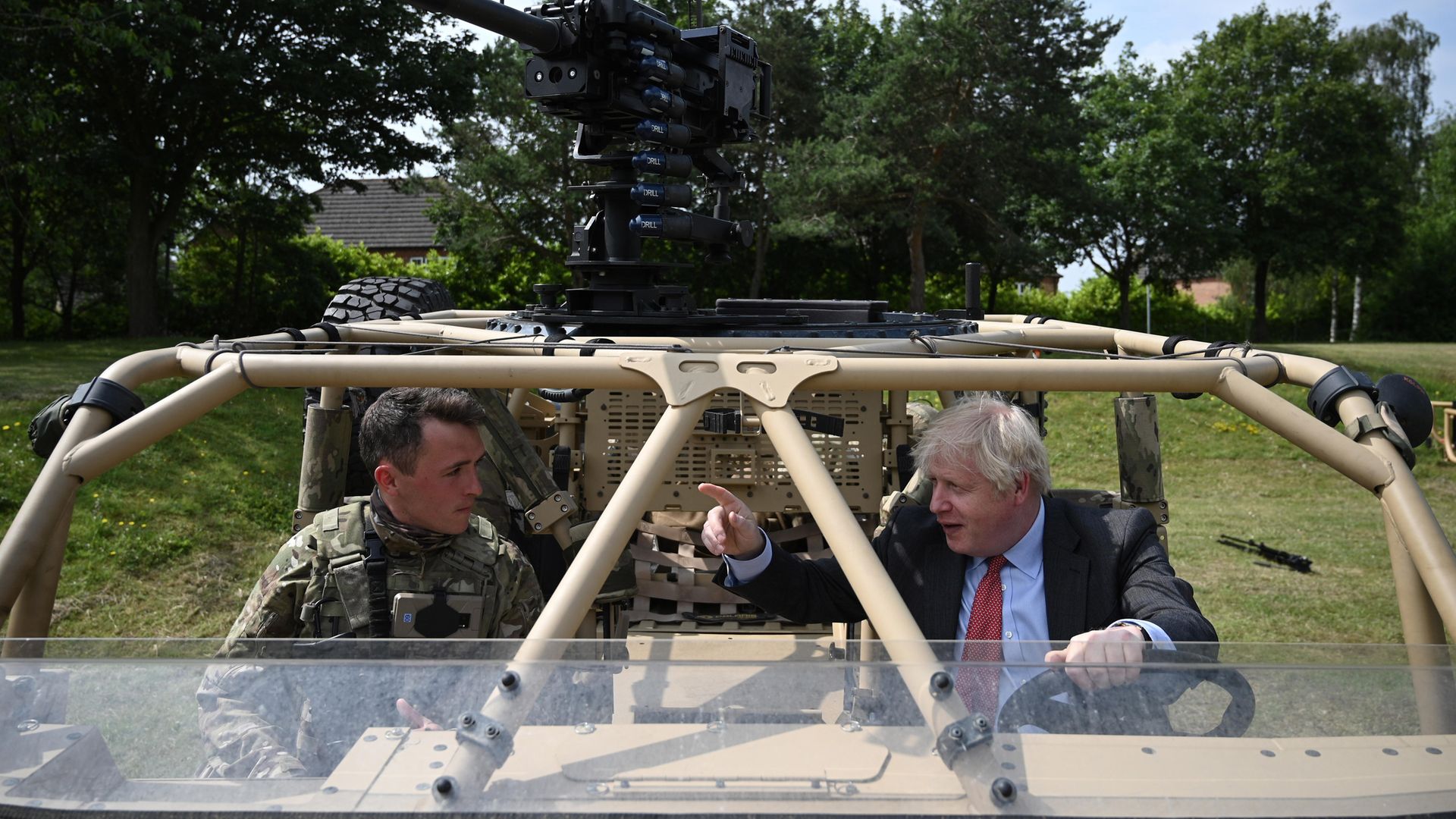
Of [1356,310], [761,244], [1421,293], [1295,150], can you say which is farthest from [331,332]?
[1421,293]

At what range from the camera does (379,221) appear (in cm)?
3906

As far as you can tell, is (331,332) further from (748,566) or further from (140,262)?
(140,262)

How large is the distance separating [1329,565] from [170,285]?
834 inches

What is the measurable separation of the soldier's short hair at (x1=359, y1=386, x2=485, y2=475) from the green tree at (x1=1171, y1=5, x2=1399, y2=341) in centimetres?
3342

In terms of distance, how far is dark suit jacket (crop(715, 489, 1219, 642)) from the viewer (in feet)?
9.07

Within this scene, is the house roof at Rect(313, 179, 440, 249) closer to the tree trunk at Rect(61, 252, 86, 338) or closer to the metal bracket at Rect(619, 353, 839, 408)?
the tree trunk at Rect(61, 252, 86, 338)

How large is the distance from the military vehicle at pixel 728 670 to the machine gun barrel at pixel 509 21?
0.04 ft

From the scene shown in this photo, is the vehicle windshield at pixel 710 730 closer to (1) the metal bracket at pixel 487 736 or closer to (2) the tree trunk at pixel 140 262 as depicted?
(1) the metal bracket at pixel 487 736

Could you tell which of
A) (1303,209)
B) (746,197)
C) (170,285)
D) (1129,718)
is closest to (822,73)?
(746,197)

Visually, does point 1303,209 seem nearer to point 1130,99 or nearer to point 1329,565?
point 1130,99

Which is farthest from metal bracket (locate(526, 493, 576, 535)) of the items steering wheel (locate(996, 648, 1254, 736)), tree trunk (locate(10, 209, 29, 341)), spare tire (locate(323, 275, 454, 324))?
tree trunk (locate(10, 209, 29, 341))

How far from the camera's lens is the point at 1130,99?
1469 inches

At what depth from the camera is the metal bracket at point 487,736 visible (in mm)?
1647

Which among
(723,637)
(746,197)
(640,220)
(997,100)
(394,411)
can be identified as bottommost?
(723,637)
